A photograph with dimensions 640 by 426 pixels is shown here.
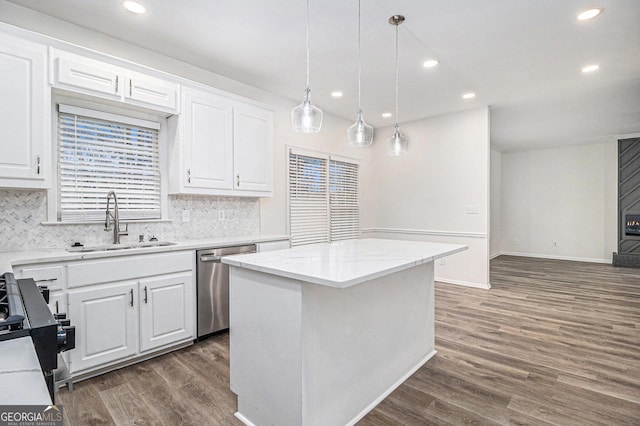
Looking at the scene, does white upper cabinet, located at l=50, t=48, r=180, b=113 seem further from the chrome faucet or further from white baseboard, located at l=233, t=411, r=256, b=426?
white baseboard, located at l=233, t=411, r=256, b=426

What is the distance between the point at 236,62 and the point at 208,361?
2.82 meters

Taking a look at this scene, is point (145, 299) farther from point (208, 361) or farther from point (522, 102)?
point (522, 102)

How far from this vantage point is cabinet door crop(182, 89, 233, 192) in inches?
120

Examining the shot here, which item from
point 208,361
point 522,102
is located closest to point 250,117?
point 208,361

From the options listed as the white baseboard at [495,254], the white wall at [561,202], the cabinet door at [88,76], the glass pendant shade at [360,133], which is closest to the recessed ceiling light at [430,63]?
the glass pendant shade at [360,133]

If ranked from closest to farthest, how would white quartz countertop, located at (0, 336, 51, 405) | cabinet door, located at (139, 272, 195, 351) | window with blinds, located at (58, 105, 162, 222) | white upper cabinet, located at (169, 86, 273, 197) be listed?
white quartz countertop, located at (0, 336, 51, 405), cabinet door, located at (139, 272, 195, 351), window with blinds, located at (58, 105, 162, 222), white upper cabinet, located at (169, 86, 273, 197)

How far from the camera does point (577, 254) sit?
7.51 metres

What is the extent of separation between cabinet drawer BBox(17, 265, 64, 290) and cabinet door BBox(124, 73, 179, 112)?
142 centimetres

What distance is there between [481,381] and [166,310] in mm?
2454

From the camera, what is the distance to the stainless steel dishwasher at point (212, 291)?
9.49 feet

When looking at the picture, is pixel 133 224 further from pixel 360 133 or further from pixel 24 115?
pixel 360 133

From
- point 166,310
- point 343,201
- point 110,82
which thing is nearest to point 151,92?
point 110,82

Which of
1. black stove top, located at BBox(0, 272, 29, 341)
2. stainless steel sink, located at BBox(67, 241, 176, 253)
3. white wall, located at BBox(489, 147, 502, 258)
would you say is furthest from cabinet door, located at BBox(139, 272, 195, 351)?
white wall, located at BBox(489, 147, 502, 258)

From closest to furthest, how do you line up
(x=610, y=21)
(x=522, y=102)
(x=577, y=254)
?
(x=610, y=21)
(x=522, y=102)
(x=577, y=254)
